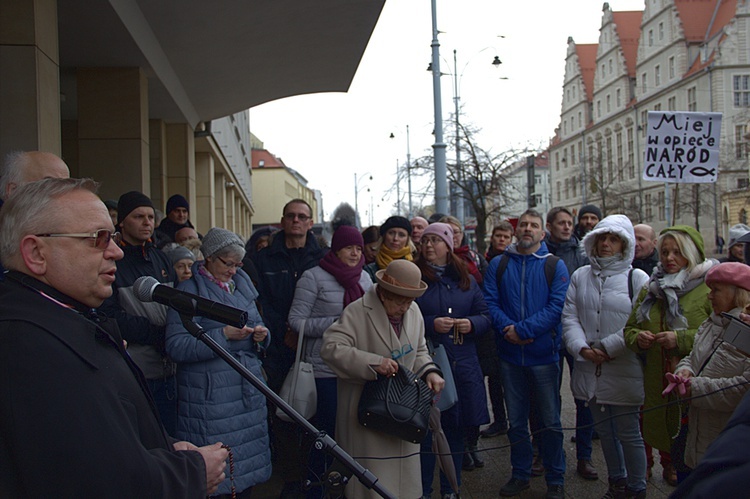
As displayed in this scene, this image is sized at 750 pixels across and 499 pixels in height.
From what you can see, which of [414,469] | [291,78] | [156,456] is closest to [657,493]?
[414,469]

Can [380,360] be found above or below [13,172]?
below

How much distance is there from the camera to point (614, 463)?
16.4 feet

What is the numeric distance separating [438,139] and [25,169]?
1240cm

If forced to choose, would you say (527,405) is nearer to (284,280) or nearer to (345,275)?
(345,275)

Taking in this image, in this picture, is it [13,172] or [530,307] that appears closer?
[13,172]

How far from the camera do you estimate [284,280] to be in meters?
5.70

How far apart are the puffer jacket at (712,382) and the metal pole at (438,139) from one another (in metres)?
10.8

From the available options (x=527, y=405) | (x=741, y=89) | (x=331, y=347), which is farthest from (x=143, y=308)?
(x=741, y=89)

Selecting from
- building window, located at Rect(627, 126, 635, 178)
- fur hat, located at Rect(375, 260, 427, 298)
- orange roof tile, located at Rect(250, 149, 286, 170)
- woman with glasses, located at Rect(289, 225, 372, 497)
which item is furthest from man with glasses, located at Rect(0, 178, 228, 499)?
orange roof tile, located at Rect(250, 149, 286, 170)

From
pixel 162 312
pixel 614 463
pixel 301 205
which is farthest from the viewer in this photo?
pixel 301 205

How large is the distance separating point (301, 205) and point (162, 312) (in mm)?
1833

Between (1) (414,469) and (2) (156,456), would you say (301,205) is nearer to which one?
(1) (414,469)

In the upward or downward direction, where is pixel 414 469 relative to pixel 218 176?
downward

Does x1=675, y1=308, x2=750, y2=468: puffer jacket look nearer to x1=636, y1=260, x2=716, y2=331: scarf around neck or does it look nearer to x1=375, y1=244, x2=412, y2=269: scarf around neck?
x1=636, y1=260, x2=716, y2=331: scarf around neck
